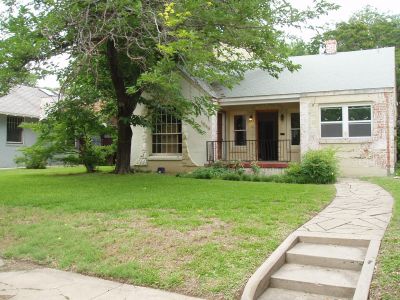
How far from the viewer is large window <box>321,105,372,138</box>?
1541 centimetres

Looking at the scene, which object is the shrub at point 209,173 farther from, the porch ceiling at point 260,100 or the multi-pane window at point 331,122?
the multi-pane window at point 331,122

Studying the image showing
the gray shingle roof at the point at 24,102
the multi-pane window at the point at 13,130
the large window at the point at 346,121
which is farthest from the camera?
the multi-pane window at the point at 13,130

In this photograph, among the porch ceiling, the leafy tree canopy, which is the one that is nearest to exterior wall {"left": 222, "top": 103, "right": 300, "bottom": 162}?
the porch ceiling

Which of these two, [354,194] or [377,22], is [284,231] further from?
[377,22]

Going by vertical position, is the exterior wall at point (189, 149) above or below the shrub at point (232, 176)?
→ above

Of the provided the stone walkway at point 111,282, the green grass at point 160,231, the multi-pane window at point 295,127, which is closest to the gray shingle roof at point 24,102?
the multi-pane window at point 295,127

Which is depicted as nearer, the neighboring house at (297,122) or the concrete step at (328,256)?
the concrete step at (328,256)

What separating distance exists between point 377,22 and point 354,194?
22.0 meters

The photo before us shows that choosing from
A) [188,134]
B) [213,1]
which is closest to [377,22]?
[188,134]

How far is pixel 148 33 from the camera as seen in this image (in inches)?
411

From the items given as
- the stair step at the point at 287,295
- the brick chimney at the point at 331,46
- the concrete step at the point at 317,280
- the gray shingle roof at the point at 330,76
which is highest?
the brick chimney at the point at 331,46

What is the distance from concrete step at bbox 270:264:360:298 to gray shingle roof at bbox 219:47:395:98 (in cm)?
1149

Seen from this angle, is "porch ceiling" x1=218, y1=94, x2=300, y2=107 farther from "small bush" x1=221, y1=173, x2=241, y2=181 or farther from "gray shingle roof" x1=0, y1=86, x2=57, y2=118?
"gray shingle roof" x1=0, y1=86, x2=57, y2=118

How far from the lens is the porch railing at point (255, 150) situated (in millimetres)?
18125
